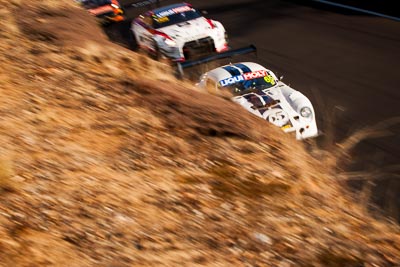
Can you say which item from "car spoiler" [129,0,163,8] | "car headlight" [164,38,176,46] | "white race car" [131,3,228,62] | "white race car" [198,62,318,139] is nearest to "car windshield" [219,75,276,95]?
"white race car" [198,62,318,139]

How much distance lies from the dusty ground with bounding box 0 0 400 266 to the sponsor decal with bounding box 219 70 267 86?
5.02 m

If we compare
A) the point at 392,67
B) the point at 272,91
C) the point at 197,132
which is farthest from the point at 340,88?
the point at 197,132

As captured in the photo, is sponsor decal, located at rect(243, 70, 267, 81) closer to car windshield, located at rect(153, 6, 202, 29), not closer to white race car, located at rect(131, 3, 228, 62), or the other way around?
white race car, located at rect(131, 3, 228, 62)

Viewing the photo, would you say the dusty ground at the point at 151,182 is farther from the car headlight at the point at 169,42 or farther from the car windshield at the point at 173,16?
the car windshield at the point at 173,16

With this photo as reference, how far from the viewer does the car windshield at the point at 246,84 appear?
12672mm

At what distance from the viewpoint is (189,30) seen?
17500 mm

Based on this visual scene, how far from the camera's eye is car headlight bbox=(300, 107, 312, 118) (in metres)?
12.1

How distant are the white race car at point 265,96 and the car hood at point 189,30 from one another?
4.10 m

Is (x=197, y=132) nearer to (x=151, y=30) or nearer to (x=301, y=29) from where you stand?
(x=151, y=30)

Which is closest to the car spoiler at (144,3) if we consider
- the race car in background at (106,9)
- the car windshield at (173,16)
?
the race car in background at (106,9)

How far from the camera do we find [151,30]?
1781 centimetres

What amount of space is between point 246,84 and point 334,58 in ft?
19.9

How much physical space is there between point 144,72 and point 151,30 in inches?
408

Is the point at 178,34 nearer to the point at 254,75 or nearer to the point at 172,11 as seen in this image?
the point at 172,11
